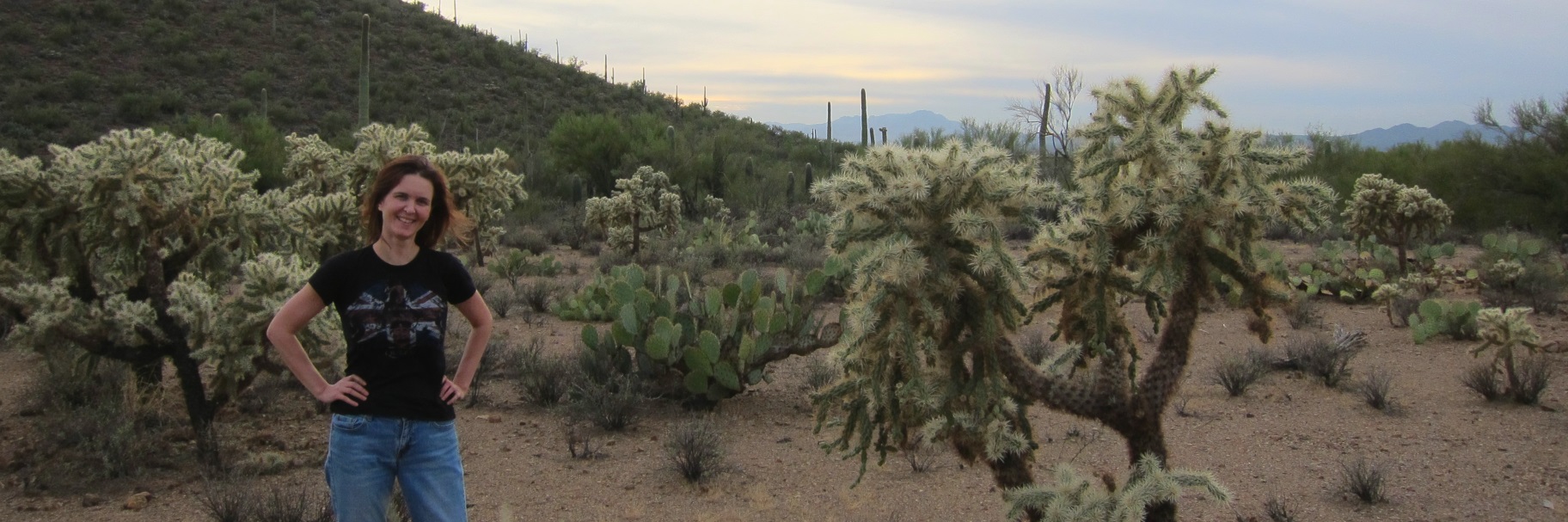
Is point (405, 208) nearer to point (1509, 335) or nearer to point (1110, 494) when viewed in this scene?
point (1110, 494)

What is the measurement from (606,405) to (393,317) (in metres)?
3.34

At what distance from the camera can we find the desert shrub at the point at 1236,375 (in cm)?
776

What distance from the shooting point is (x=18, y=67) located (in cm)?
3388

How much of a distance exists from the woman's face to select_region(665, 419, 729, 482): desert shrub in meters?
2.57

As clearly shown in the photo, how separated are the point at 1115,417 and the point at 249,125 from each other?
2583cm

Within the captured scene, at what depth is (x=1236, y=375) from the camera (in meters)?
7.80

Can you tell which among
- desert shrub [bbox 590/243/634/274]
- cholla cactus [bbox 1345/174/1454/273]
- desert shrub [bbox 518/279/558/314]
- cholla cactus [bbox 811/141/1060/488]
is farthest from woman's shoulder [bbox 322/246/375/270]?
cholla cactus [bbox 1345/174/1454/273]

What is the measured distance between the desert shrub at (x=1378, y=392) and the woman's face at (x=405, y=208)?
631cm

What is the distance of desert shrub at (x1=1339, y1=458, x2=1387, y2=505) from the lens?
542 cm

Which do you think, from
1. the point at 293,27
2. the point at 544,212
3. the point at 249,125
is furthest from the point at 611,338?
the point at 293,27

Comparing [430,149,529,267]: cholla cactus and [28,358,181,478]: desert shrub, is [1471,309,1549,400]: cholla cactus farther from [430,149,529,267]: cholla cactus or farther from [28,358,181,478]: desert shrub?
[28,358,181,478]: desert shrub

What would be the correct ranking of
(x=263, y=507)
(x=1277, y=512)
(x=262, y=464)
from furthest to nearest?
(x=262, y=464)
(x=1277, y=512)
(x=263, y=507)

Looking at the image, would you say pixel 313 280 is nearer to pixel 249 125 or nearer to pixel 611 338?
pixel 611 338

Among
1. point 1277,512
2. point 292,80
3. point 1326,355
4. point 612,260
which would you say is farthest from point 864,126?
point 1277,512
